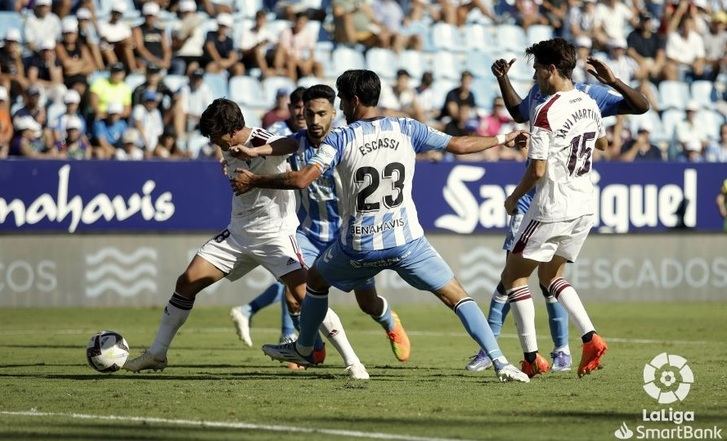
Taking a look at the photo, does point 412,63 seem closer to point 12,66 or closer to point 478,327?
point 12,66

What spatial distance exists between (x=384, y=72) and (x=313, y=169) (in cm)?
1504

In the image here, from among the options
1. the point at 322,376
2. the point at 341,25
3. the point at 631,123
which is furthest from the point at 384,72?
the point at 322,376

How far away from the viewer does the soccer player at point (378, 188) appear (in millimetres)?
9812

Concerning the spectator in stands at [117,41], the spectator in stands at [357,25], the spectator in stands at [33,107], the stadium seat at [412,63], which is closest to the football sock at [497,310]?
the spectator in stands at [33,107]

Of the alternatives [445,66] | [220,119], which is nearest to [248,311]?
[220,119]

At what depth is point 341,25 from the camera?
24.6 meters

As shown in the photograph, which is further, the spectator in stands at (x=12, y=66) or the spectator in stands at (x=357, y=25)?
the spectator in stands at (x=357, y=25)

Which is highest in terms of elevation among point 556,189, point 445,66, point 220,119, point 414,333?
point 445,66

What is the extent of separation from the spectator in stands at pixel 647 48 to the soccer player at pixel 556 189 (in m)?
16.6

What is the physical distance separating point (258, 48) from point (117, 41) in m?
2.50

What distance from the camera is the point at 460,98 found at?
76.0 ft

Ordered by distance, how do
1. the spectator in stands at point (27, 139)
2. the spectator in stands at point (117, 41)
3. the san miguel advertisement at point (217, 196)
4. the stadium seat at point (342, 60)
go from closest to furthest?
the san miguel advertisement at point (217, 196), the spectator in stands at point (27, 139), the spectator in stands at point (117, 41), the stadium seat at point (342, 60)

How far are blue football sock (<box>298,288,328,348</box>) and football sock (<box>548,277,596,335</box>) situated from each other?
6.02 feet

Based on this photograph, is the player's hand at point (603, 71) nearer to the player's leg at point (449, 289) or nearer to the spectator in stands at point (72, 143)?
the player's leg at point (449, 289)
